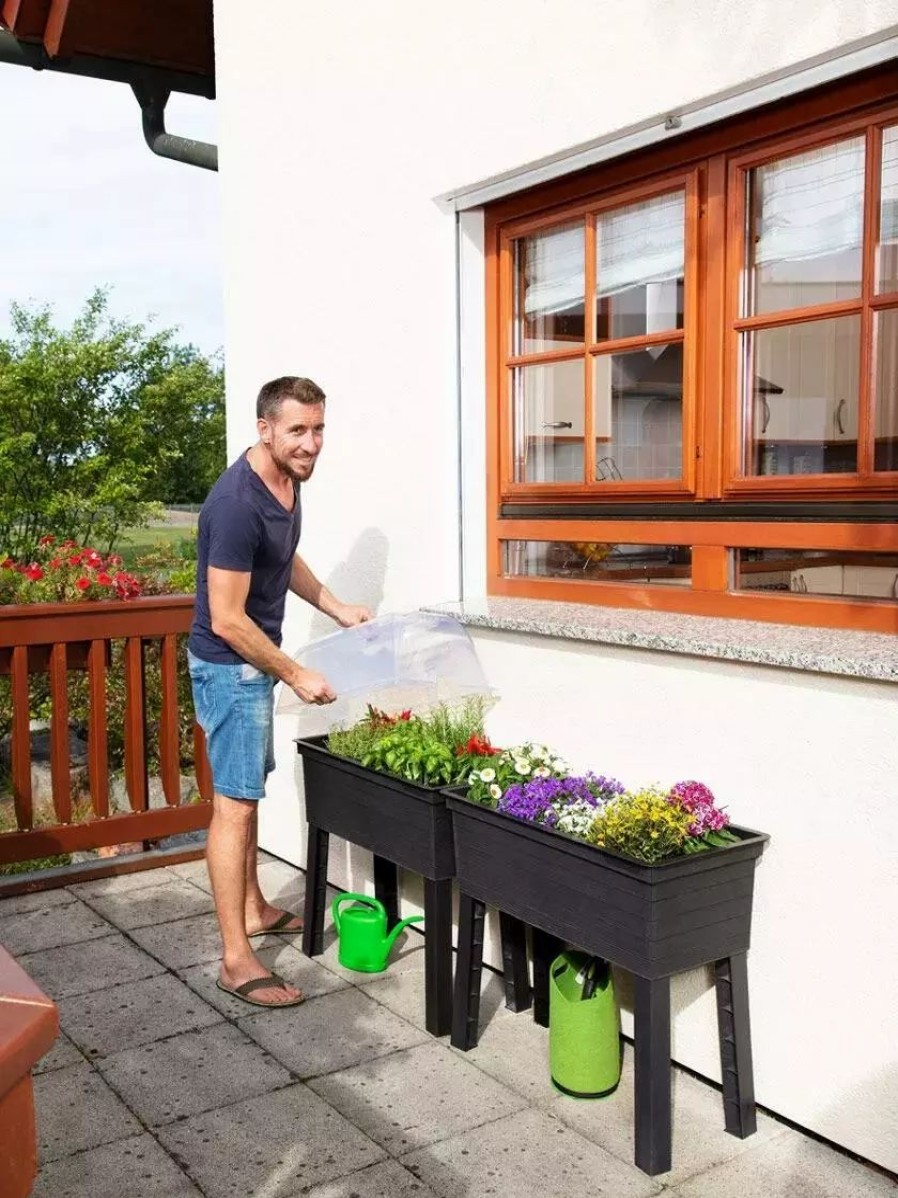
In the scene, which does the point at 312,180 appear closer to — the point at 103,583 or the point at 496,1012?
the point at 103,583

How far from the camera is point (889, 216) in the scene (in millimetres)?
2932

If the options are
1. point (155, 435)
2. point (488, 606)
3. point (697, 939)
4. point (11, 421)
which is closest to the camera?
point (697, 939)

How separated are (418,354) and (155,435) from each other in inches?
536

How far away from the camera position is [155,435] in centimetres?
1727

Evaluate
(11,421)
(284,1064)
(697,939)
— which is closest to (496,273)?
(697,939)

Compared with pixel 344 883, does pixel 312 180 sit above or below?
above

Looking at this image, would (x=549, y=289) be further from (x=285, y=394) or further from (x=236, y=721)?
(x=236, y=721)

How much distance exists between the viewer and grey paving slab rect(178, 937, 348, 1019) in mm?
3826

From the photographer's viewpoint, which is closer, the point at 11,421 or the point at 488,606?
the point at 488,606

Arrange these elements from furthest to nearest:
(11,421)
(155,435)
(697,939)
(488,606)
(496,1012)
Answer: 1. (155,435)
2. (11,421)
3. (488,606)
4. (496,1012)
5. (697,939)

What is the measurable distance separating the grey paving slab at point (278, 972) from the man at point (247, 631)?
0.04 meters

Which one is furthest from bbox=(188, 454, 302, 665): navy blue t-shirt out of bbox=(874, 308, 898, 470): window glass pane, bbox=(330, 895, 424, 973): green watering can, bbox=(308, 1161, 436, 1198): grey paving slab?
bbox=(874, 308, 898, 470): window glass pane

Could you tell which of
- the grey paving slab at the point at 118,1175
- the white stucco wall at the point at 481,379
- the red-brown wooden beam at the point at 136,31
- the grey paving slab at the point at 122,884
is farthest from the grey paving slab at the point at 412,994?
the red-brown wooden beam at the point at 136,31

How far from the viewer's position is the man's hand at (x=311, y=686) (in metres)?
3.64
